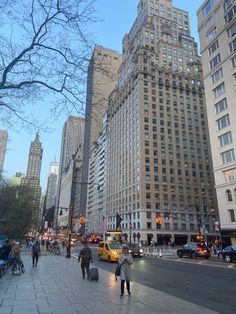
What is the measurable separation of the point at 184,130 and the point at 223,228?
57932 mm

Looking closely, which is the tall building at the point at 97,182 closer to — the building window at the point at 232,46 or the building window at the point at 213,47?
the building window at the point at 213,47

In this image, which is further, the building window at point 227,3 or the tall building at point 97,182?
the tall building at point 97,182

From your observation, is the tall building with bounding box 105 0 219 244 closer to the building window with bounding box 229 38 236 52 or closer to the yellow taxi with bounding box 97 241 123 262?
the building window with bounding box 229 38 236 52

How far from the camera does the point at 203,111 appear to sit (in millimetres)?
101188

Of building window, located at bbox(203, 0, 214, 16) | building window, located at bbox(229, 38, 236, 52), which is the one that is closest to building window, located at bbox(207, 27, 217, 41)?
building window, located at bbox(203, 0, 214, 16)

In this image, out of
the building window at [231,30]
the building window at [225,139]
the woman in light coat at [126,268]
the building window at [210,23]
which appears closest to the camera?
the woman in light coat at [126,268]

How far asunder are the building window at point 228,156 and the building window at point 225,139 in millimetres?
1537

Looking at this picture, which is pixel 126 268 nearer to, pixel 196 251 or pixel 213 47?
pixel 196 251

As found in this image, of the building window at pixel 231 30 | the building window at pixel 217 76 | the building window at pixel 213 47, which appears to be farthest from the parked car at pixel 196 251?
the building window at pixel 213 47

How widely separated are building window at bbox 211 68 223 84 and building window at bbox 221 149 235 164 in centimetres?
1394

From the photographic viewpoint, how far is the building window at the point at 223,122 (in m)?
44.7

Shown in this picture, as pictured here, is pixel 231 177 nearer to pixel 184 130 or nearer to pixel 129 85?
pixel 184 130

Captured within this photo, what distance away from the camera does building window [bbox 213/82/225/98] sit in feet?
153

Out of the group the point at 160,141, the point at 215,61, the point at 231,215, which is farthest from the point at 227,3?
the point at 160,141
